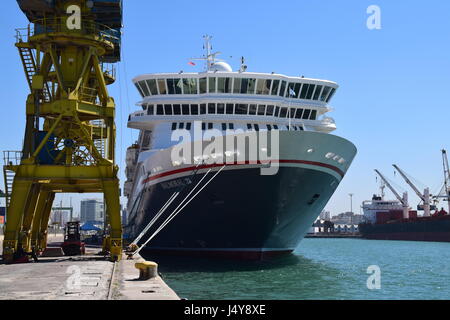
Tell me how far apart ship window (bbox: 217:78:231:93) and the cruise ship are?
0.06m

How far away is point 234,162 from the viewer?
77.6 feet

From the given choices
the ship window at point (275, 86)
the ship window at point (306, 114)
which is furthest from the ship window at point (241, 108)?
the ship window at point (306, 114)

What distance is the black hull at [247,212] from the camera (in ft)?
77.9

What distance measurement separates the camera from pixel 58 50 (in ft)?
77.3

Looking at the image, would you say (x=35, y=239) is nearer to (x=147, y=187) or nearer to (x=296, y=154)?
(x=147, y=187)

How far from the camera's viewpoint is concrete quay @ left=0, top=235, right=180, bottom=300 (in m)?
11.9

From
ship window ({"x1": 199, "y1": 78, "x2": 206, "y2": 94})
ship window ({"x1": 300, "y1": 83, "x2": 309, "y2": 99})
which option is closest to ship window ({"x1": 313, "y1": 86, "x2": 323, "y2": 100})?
ship window ({"x1": 300, "y1": 83, "x2": 309, "y2": 99})

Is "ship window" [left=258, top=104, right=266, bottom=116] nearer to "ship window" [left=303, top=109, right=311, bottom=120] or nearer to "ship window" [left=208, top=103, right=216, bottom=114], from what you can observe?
"ship window" [left=208, top=103, right=216, bottom=114]

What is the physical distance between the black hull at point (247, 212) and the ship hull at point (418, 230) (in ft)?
190

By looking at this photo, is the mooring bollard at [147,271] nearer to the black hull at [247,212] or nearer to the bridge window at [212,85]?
the black hull at [247,212]

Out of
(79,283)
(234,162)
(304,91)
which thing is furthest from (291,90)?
(79,283)

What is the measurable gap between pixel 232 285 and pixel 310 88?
1741 centimetres

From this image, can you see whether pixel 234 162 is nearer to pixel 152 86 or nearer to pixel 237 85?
pixel 237 85
